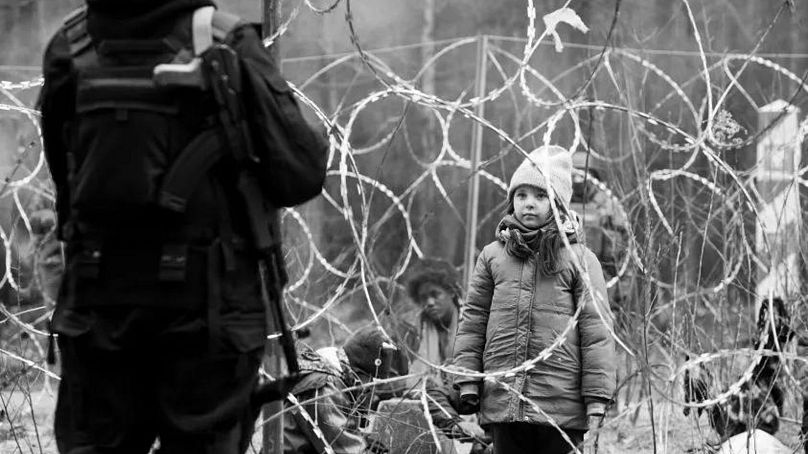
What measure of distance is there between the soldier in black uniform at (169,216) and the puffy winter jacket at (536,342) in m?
1.75

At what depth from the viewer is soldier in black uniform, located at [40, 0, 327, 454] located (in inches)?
129

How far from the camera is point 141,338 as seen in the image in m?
3.34

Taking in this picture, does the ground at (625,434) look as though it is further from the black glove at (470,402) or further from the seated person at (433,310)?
the black glove at (470,402)

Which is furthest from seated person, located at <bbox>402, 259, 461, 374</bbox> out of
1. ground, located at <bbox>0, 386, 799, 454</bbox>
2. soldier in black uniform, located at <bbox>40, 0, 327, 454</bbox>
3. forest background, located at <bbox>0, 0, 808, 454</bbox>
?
soldier in black uniform, located at <bbox>40, 0, 327, 454</bbox>

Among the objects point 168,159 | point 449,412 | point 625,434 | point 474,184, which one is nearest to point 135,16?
point 168,159

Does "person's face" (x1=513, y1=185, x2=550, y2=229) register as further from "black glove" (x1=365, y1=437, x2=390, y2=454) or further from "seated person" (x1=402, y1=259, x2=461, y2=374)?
"seated person" (x1=402, y1=259, x2=461, y2=374)

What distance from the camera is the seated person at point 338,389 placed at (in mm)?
5617

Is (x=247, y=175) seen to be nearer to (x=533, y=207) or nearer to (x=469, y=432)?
(x=533, y=207)

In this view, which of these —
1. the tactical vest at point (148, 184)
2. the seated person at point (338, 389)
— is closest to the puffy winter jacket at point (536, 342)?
the seated person at point (338, 389)

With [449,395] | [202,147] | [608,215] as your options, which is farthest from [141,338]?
[608,215]

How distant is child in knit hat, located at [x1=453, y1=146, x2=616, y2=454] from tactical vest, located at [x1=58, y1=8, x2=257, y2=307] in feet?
5.84

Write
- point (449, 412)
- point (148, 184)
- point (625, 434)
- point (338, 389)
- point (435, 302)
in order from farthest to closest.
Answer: point (435, 302)
point (625, 434)
point (449, 412)
point (338, 389)
point (148, 184)

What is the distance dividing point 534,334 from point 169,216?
2.07 metres

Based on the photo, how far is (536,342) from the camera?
5047 millimetres
